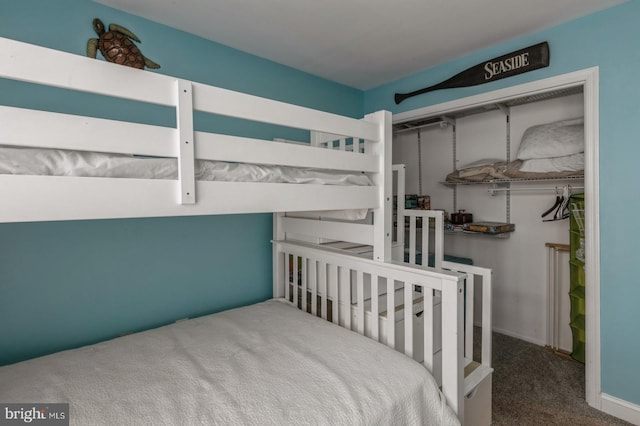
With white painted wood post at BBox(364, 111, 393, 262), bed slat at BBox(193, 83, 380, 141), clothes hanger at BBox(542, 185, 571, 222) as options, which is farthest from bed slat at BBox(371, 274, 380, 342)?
clothes hanger at BBox(542, 185, 571, 222)

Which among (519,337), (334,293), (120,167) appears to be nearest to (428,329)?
(334,293)

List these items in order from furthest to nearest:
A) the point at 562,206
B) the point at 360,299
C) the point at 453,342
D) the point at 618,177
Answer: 1. the point at 562,206
2. the point at 618,177
3. the point at 360,299
4. the point at 453,342

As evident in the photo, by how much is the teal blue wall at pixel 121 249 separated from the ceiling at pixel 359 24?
6.4 inches

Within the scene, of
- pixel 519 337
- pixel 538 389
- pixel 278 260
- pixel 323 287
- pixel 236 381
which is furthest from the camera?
pixel 519 337

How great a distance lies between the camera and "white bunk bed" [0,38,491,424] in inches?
35.4

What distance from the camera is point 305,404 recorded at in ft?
3.74

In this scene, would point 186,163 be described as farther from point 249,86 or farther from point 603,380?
point 603,380

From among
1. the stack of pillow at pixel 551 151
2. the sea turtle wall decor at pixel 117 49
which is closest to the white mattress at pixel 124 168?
the sea turtle wall decor at pixel 117 49

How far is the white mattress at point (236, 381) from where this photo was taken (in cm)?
111

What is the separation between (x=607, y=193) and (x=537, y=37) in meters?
1.13

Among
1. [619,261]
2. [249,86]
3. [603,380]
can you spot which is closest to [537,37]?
[619,261]

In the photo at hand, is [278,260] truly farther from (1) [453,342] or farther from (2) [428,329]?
(1) [453,342]

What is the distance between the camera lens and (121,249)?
1.92 meters

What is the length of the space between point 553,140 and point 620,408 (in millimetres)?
1810
